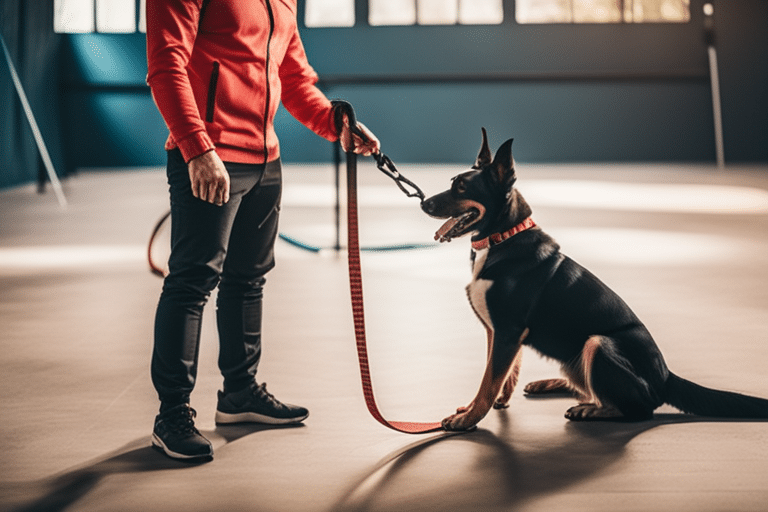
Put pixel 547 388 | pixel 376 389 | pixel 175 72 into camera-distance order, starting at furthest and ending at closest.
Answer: pixel 376 389 → pixel 547 388 → pixel 175 72

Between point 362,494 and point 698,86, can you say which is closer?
point 362,494

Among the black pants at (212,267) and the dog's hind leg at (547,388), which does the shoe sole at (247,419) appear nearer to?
the black pants at (212,267)

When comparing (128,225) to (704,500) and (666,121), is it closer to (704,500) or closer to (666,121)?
(704,500)

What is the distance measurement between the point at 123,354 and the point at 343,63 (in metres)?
13.8

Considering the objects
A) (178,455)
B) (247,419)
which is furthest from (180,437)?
(247,419)

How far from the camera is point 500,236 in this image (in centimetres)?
333

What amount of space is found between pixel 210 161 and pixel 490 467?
1.18 metres

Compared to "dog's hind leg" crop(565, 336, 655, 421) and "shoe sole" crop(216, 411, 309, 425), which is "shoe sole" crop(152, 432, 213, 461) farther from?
"dog's hind leg" crop(565, 336, 655, 421)

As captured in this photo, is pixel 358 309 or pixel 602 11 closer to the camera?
pixel 358 309

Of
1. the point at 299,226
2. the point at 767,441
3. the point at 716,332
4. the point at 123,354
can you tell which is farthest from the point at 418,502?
the point at 299,226

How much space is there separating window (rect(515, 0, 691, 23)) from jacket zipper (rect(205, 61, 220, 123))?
50.7 feet

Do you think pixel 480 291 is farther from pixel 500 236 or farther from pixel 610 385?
pixel 610 385

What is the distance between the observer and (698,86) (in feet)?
57.7

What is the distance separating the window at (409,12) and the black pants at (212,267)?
14943mm
